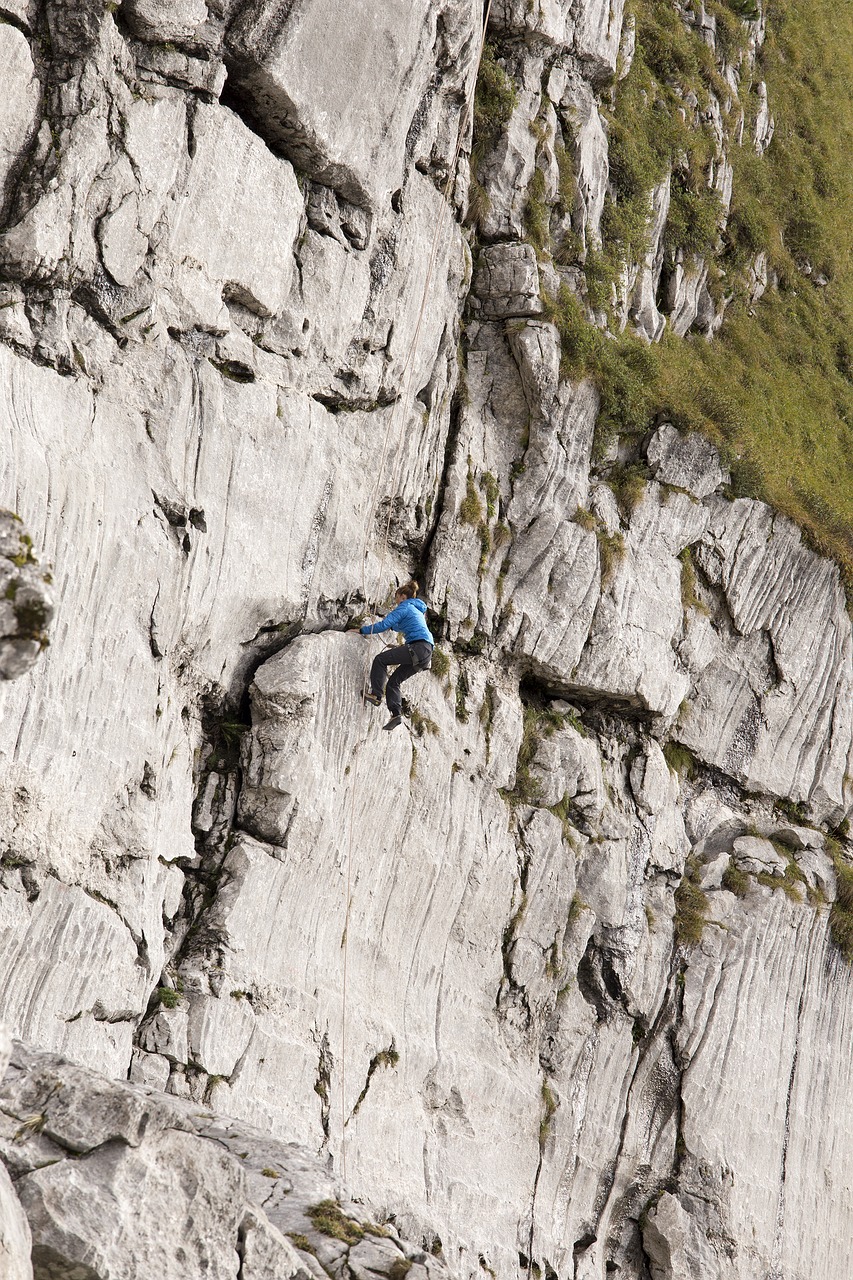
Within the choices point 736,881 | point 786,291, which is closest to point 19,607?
point 736,881

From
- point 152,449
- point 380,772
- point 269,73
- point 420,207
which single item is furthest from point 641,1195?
point 269,73

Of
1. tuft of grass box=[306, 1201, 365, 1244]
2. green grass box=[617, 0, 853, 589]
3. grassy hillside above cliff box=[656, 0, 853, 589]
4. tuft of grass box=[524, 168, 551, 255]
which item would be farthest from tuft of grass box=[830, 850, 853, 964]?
tuft of grass box=[306, 1201, 365, 1244]

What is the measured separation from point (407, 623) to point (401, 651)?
20.5 inches

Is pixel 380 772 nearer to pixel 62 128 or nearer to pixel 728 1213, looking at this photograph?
pixel 62 128

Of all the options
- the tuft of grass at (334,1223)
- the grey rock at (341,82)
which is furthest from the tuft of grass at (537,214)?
the tuft of grass at (334,1223)

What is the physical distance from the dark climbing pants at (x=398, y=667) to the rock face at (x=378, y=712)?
67 cm

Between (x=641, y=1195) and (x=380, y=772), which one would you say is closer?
(x=380, y=772)

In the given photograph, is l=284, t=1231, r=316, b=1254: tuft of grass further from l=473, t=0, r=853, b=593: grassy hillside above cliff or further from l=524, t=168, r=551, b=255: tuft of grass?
l=524, t=168, r=551, b=255: tuft of grass

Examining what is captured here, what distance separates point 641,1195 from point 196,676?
16445 mm

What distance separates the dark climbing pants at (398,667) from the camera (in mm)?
22297

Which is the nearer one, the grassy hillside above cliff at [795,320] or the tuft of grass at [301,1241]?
the tuft of grass at [301,1241]

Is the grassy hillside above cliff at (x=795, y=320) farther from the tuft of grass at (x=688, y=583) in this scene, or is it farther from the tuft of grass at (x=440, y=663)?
the tuft of grass at (x=440, y=663)

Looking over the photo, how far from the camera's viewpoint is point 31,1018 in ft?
53.1

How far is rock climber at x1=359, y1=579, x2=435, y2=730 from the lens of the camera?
2228cm
